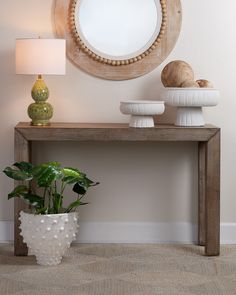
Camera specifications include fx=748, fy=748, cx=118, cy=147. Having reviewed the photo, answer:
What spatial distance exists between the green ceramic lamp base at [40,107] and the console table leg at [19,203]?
150 mm

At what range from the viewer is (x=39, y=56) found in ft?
13.8

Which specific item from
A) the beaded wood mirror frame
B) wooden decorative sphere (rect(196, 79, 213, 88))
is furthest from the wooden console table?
the beaded wood mirror frame

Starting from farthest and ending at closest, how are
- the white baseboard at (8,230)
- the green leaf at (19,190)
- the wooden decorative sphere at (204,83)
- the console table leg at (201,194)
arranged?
the white baseboard at (8,230) → the console table leg at (201,194) → the wooden decorative sphere at (204,83) → the green leaf at (19,190)

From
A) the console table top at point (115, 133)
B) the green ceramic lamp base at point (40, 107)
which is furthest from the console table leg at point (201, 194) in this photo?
the green ceramic lamp base at point (40, 107)

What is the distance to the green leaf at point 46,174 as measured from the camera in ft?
13.2

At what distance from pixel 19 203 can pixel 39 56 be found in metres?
0.85

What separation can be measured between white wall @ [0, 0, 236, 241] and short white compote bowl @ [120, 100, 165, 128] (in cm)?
35

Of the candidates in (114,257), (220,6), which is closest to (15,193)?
(114,257)

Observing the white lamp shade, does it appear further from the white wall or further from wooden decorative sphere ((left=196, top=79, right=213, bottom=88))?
wooden decorative sphere ((left=196, top=79, right=213, bottom=88))

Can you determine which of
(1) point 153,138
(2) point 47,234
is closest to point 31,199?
(2) point 47,234

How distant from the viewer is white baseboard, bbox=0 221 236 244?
4.69 meters

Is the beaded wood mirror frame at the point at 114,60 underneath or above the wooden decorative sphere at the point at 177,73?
Result: above

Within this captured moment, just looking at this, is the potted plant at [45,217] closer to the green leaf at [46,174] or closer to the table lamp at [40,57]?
the green leaf at [46,174]

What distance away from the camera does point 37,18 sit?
15.0 ft
